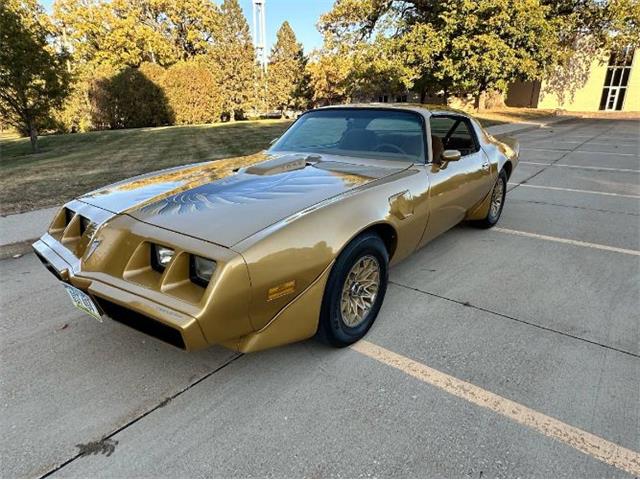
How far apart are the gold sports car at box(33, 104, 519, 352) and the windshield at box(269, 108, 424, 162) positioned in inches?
0.5

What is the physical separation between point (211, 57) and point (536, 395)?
112ft

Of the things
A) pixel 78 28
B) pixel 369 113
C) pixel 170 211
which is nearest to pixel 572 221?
pixel 369 113

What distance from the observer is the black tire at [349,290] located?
237 centimetres

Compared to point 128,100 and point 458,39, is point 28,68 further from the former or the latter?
point 458,39

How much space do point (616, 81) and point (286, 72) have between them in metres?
25.7

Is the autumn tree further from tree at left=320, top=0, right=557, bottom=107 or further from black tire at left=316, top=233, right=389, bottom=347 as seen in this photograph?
black tire at left=316, top=233, right=389, bottom=347

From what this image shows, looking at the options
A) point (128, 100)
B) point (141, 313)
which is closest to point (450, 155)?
point (141, 313)

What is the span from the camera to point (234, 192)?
8.56ft

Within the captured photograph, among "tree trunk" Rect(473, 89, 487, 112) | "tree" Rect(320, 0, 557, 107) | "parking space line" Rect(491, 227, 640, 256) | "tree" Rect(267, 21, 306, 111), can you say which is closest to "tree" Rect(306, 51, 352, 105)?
"tree" Rect(267, 21, 306, 111)

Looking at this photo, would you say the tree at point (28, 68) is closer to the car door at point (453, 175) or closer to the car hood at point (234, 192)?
the car hood at point (234, 192)

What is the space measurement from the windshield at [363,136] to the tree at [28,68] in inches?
420

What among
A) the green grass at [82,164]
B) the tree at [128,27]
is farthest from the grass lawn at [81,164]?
the tree at [128,27]

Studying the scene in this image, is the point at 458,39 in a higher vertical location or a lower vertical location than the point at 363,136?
higher

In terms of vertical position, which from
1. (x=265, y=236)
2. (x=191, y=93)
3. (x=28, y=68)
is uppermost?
(x=28, y=68)
